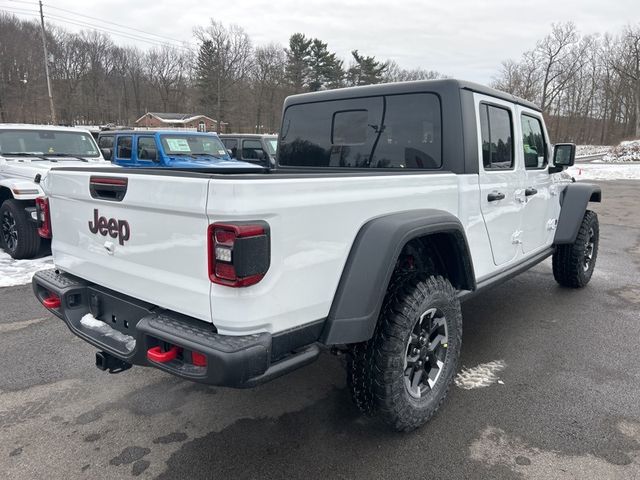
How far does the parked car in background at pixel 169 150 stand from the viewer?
10.1 metres

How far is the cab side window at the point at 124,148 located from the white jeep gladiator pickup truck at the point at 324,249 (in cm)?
856

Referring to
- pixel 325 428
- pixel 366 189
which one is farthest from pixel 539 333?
pixel 366 189

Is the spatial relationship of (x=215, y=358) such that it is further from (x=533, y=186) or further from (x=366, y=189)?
(x=533, y=186)

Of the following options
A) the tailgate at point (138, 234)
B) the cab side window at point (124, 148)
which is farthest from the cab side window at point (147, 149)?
the tailgate at point (138, 234)

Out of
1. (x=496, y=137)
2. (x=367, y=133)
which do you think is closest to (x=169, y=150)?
(x=367, y=133)

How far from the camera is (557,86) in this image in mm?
53094

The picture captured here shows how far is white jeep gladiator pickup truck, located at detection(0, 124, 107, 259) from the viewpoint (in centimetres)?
630

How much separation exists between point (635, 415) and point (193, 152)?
954 cm

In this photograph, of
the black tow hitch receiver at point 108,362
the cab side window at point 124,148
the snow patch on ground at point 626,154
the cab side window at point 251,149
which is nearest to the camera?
the black tow hitch receiver at point 108,362

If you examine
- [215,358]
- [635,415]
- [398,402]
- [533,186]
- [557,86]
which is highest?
[557,86]

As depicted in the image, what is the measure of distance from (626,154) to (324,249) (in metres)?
41.6

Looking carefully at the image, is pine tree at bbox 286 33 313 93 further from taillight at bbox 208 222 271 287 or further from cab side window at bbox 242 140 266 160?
taillight at bbox 208 222 271 287

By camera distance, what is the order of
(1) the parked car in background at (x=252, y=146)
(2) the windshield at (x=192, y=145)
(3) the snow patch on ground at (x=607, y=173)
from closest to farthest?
(2) the windshield at (x=192, y=145) < (1) the parked car in background at (x=252, y=146) < (3) the snow patch on ground at (x=607, y=173)

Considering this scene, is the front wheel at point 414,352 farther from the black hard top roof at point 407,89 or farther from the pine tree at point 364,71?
the pine tree at point 364,71
